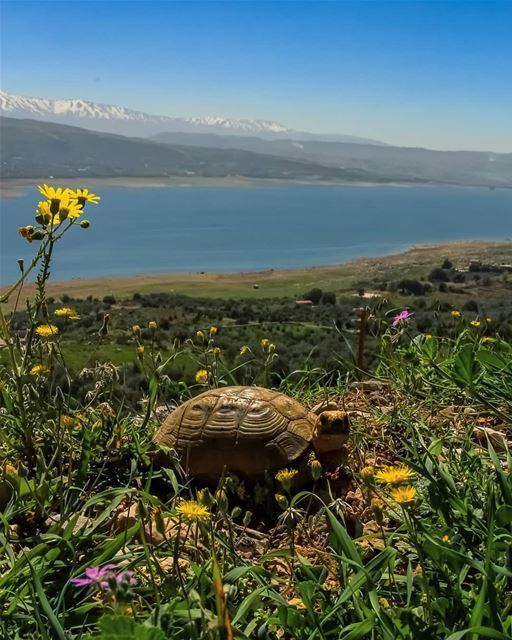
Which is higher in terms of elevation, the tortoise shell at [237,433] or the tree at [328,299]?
the tortoise shell at [237,433]

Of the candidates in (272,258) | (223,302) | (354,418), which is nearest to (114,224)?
(272,258)

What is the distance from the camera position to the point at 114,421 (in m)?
3.64

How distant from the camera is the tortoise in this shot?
356 cm

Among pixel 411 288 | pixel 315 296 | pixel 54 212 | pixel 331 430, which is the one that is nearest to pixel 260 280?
pixel 315 296

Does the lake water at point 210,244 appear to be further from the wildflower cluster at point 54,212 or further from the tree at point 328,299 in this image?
the wildflower cluster at point 54,212

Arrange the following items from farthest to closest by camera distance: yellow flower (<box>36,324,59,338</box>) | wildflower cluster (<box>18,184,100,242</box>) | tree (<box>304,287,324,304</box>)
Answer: tree (<box>304,287,324,304</box>)
yellow flower (<box>36,324,59,338</box>)
wildflower cluster (<box>18,184,100,242</box>)

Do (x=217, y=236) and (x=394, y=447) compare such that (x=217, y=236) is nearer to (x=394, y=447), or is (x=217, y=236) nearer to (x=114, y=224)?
(x=114, y=224)

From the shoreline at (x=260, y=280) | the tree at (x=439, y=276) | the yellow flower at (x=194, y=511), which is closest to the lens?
the yellow flower at (x=194, y=511)

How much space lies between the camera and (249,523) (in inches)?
126

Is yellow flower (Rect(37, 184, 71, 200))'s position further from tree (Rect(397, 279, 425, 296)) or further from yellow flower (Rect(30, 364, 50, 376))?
tree (Rect(397, 279, 425, 296))

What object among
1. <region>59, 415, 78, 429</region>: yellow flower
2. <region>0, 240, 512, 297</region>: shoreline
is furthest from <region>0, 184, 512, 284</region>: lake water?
<region>59, 415, 78, 429</region>: yellow flower

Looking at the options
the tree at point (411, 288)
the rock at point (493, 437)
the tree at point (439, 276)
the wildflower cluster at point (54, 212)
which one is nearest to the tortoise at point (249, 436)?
the rock at point (493, 437)

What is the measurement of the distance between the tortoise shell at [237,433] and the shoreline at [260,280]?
7208 cm

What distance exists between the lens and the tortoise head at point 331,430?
3480mm
